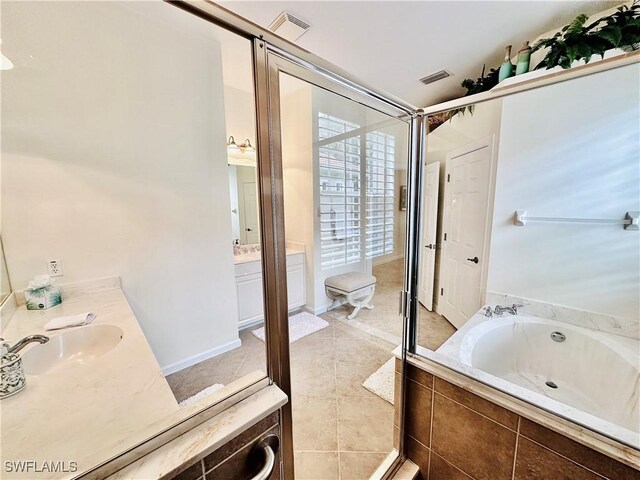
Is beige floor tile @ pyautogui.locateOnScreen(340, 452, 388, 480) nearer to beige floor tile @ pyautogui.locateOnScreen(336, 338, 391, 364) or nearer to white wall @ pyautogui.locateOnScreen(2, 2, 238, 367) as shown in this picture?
beige floor tile @ pyautogui.locateOnScreen(336, 338, 391, 364)

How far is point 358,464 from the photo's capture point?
4.58ft

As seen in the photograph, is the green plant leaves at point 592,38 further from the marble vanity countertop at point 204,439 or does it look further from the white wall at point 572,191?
the marble vanity countertop at point 204,439

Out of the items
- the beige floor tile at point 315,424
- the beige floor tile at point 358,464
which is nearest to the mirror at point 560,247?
the beige floor tile at point 358,464

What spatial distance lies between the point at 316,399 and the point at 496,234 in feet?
6.61

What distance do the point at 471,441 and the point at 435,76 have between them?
310 centimetres

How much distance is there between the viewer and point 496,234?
7.07 feet

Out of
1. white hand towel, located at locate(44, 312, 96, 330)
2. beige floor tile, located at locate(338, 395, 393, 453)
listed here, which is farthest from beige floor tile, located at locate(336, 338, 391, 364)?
white hand towel, located at locate(44, 312, 96, 330)

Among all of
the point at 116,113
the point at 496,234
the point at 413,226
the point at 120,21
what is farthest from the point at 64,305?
the point at 496,234

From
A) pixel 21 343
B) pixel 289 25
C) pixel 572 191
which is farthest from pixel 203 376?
pixel 572 191

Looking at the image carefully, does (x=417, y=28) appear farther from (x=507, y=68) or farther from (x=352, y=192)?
(x=352, y=192)

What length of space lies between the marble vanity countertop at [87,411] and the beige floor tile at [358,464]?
1.17 meters

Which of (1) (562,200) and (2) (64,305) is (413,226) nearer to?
(1) (562,200)

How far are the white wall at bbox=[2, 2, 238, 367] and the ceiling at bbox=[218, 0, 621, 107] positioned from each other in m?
0.68

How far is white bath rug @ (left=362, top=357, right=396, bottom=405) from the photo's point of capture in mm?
1846
